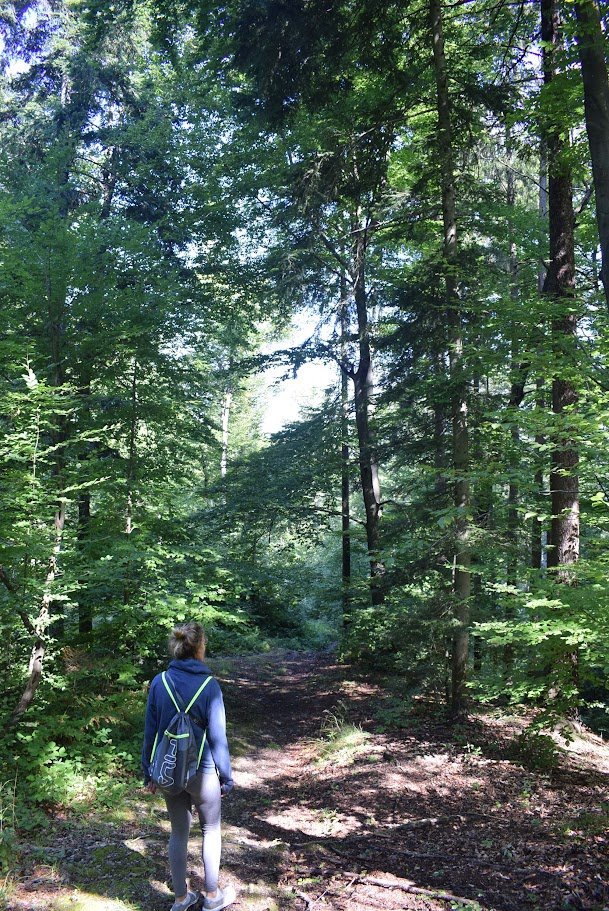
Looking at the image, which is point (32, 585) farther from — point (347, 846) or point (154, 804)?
point (347, 846)

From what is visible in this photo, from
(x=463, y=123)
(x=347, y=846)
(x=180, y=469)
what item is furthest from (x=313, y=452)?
(x=347, y=846)

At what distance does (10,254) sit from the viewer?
24.7ft

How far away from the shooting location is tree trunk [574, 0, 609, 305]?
13.2 feet

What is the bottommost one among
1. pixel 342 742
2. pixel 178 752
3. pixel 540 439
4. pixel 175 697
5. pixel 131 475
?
pixel 342 742

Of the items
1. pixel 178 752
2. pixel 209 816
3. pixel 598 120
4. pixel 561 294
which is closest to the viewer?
pixel 178 752

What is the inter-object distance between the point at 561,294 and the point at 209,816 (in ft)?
22.6

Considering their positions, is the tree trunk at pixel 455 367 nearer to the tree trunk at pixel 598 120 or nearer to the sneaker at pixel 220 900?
the tree trunk at pixel 598 120

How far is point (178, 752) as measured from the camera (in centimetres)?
344

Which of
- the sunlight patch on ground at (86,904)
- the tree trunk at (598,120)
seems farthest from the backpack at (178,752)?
the tree trunk at (598,120)

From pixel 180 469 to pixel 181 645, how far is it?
22.0 ft

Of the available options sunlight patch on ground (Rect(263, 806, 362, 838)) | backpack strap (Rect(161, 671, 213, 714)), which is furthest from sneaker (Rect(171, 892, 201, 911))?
sunlight patch on ground (Rect(263, 806, 362, 838))

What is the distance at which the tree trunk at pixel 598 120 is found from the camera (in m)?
4.02

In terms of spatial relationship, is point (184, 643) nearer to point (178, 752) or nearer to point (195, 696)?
point (195, 696)

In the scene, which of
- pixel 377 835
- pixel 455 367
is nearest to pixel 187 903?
pixel 377 835
